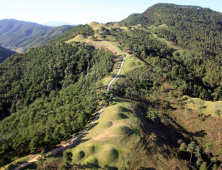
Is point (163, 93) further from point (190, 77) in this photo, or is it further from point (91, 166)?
point (91, 166)

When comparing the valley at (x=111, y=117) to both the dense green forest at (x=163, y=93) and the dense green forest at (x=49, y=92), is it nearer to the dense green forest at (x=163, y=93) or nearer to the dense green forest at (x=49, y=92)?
the dense green forest at (x=49, y=92)

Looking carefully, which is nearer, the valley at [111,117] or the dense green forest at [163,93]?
the valley at [111,117]

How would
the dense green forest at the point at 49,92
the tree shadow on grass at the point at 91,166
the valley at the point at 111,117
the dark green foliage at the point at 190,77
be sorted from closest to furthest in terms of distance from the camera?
the tree shadow on grass at the point at 91,166
the valley at the point at 111,117
the dense green forest at the point at 49,92
the dark green foliage at the point at 190,77

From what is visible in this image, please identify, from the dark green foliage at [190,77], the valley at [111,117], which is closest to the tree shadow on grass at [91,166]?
the valley at [111,117]

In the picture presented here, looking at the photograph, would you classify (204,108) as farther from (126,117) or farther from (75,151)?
(75,151)

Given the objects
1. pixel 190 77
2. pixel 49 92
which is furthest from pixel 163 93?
pixel 49 92

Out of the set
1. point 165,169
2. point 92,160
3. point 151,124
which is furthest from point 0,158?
point 151,124

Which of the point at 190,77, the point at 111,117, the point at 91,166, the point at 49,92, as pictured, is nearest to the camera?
the point at 91,166

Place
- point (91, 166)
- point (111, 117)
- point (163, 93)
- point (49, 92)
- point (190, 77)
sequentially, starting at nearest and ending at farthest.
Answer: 1. point (91, 166)
2. point (111, 117)
3. point (163, 93)
4. point (190, 77)
5. point (49, 92)
